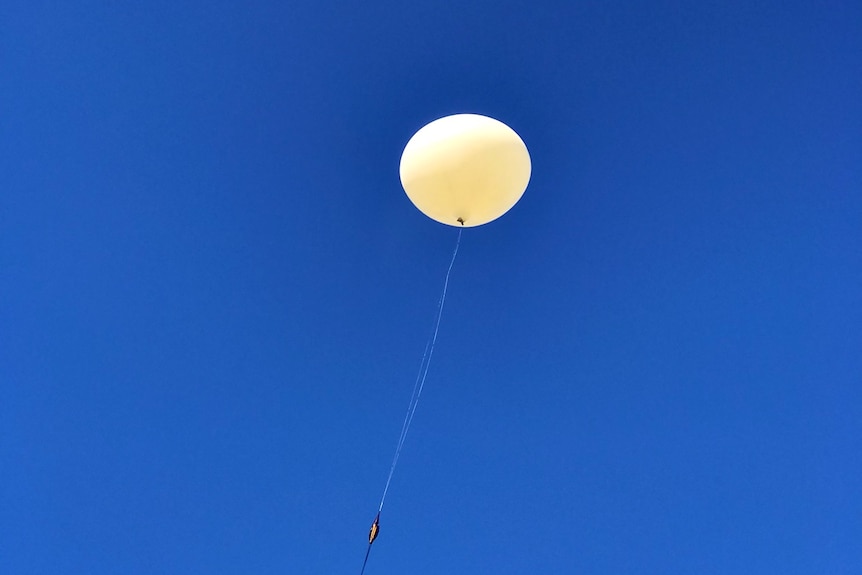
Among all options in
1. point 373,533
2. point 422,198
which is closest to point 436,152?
point 422,198

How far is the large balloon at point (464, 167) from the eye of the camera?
21.2 ft

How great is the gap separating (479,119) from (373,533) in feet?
14.2

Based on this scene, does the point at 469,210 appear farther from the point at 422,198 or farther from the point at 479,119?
the point at 479,119

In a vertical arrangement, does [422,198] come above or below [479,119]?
below

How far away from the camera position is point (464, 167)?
645 cm

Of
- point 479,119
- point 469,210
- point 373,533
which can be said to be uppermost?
point 479,119

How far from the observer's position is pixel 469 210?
22.3 feet

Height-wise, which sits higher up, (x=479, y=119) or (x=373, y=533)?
(x=479, y=119)

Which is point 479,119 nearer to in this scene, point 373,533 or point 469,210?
point 469,210

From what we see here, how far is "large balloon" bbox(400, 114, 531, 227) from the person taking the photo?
647cm

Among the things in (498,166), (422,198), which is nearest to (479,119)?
Result: (498,166)

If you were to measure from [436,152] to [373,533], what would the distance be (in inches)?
153

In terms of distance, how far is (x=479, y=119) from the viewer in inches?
264

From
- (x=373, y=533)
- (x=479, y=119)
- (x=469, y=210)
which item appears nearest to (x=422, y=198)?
(x=469, y=210)
